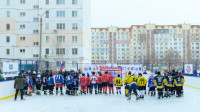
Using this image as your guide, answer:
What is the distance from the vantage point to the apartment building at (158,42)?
115625 millimetres

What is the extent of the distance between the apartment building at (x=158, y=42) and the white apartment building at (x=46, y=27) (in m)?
71.5

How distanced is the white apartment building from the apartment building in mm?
71508

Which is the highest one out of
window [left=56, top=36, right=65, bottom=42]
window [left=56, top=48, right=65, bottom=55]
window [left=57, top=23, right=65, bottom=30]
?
window [left=57, top=23, right=65, bottom=30]

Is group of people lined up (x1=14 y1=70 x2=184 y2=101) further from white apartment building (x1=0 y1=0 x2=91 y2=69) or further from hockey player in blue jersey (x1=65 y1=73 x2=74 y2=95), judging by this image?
white apartment building (x1=0 y1=0 x2=91 y2=69)

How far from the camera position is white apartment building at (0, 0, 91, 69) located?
4772 cm

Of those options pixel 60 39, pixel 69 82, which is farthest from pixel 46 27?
pixel 69 82

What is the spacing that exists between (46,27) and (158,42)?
8126 cm

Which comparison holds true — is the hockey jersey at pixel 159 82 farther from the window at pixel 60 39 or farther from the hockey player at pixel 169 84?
the window at pixel 60 39

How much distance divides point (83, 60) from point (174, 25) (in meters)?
87.9

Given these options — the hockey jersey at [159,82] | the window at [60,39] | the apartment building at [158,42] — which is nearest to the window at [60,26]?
Result: the window at [60,39]

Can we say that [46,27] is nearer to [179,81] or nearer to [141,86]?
[141,86]

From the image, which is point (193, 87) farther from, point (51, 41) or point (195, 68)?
point (51, 41)

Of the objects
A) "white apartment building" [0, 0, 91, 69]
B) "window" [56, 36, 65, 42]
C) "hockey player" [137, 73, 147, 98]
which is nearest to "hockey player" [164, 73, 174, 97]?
"hockey player" [137, 73, 147, 98]

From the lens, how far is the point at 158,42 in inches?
4552
